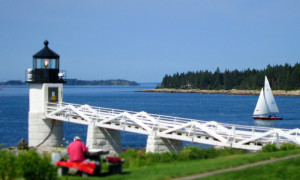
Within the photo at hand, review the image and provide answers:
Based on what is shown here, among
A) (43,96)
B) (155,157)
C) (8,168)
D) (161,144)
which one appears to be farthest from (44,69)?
(8,168)

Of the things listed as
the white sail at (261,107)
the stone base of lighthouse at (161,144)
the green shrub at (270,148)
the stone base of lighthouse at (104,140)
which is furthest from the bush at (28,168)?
the white sail at (261,107)

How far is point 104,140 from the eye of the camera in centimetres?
2733

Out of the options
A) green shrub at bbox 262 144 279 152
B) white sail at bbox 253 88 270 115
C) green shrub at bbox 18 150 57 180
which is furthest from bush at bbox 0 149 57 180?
white sail at bbox 253 88 270 115

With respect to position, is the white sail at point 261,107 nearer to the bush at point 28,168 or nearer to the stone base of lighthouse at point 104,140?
the stone base of lighthouse at point 104,140

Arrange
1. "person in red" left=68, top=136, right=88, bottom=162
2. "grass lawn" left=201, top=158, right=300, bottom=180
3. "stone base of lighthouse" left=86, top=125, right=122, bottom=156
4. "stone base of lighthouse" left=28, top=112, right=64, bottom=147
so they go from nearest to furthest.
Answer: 1. "grass lawn" left=201, top=158, right=300, bottom=180
2. "person in red" left=68, top=136, right=88, bottom=162
3. "stone base of lighthouse" left=86, top=125, right=122, bottom=156
4. "stone base of lighthouse" left=28, top=112, right=64, bottom=147

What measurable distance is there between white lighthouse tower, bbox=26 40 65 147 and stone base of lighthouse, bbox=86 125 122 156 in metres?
4.27

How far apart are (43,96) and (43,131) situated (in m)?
2.31

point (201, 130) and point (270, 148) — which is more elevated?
point (201, 130)

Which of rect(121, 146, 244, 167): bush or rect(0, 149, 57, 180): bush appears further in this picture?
rect(121, 146, 244, 167): bush

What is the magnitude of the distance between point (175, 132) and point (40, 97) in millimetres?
11191

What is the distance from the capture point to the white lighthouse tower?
3027 centimetres

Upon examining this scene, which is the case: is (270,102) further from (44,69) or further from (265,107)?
(44,69)

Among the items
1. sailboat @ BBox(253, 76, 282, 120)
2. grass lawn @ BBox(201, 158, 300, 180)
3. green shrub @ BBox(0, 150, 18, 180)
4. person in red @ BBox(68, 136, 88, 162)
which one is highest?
person in red @ BBox(68, 136, 88, 162)

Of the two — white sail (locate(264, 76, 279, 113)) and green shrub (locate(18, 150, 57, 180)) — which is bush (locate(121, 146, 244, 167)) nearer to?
green shrub (locate(18, 150, 57, 180))
